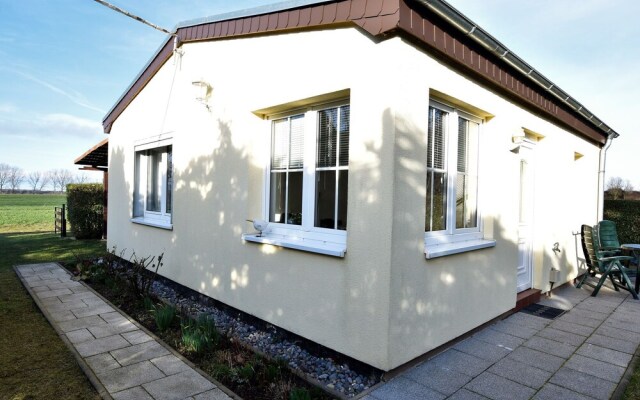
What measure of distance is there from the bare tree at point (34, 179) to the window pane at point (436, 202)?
70459 mm

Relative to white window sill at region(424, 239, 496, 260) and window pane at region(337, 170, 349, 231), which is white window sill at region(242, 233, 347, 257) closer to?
window pane at region(337, 170, 349, 231)

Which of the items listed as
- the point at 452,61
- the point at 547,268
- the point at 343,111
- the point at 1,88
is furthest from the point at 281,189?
the point at 1,88

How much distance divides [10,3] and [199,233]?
6.66m

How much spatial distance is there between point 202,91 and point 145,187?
3453 mm

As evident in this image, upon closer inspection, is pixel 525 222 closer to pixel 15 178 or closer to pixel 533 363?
pixel 533 363

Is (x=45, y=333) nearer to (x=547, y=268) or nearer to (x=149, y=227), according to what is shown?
(x=149, y=227)

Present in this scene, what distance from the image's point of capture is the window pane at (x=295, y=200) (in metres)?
4.36

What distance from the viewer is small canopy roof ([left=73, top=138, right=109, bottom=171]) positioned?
11.8m

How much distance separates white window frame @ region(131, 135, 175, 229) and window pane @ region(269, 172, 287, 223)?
260 centimetres

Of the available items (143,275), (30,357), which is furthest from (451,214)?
(143,275)

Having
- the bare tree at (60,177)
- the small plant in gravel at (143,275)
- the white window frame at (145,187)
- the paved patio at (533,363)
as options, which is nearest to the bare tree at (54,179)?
the bare tree at (60,177)

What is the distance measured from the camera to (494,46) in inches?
163

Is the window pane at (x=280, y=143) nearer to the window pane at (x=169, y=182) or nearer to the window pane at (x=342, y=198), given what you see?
the window pane at (x=342, y=198)

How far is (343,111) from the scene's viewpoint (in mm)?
3904
